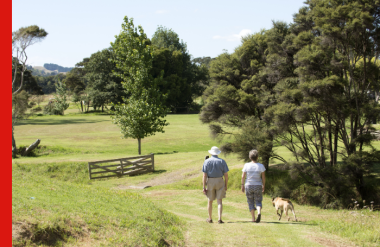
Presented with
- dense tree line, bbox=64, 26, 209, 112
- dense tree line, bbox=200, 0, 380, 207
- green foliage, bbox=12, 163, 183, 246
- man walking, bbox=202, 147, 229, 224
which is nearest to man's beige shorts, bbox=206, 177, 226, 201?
man walking, bbox=202, 147, 229, 224

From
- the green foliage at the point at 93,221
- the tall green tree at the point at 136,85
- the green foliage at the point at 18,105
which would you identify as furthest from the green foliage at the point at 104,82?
the green foliage at the point at 93,221

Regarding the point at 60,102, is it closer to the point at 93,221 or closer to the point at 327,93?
the point at 327,93

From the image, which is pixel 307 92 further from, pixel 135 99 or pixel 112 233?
pixel 135 99

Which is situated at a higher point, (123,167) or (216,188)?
(216,188)

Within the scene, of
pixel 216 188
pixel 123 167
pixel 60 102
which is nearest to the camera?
pixel 216 188

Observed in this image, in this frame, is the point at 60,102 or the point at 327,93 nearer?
the point at 327,93

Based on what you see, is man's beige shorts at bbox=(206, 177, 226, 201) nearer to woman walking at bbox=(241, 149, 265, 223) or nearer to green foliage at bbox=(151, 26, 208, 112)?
woman walking at bbox=(241, 149, 265, 223)

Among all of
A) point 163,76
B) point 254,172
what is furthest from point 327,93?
point 163,76

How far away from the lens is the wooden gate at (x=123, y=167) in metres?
23.3

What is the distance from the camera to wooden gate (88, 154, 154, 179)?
2334 cm

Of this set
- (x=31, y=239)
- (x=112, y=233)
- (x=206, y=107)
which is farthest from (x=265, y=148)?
(x=31, y=239)

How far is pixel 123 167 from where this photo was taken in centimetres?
2533

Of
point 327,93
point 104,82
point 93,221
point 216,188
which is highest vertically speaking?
point 104,82

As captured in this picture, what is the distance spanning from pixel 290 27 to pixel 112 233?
21157 mm
